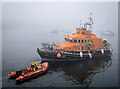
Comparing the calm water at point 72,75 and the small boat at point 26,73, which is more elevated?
the small boat at point 26,73

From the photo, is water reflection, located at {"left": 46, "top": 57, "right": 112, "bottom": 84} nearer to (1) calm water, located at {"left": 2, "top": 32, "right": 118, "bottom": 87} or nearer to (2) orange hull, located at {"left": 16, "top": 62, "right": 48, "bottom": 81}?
(1) calm water, located at {"left": 2, "top": 32, "right": 118, "bottom": 87}

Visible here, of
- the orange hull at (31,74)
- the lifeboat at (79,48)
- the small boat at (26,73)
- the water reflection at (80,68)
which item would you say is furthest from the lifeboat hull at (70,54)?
the small boat at (26,73)

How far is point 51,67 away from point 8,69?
669 centimetres

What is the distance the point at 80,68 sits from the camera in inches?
664

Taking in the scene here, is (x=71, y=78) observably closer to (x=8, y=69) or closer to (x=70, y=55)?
(x=70, y=55)

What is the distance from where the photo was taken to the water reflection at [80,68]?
1419cm

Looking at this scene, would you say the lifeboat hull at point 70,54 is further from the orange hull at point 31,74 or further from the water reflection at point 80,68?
the orange hull at point 31,74

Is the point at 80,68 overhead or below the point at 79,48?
below

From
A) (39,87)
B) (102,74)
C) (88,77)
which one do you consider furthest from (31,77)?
(102,74)

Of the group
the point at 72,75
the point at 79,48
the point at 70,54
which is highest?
the point at 79,48

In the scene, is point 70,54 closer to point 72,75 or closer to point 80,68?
point 80,68

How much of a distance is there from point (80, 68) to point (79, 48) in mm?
4639

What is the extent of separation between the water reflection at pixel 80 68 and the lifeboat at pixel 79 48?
123cm

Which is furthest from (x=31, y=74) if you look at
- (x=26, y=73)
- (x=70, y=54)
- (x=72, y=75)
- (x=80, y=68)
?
(x=70, y=54)
